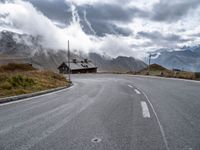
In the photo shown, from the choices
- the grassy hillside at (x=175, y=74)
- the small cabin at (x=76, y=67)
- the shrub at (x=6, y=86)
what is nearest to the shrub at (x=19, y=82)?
the shrub at (x=6, y=86)

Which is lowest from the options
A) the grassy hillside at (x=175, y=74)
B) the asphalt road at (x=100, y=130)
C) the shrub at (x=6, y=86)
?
the asphalt road at (x=100, y=130)

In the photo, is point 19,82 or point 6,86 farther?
point 19,82

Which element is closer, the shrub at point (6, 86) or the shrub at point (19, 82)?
the shrub at point (6, 86)

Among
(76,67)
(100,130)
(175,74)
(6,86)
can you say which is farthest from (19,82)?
(76,67)

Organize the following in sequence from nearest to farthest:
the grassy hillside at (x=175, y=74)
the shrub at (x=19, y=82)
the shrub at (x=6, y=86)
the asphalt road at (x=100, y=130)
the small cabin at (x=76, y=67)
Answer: the asphalt road at (x=100, y=130), the shrub at (x=6, y=86), the shrub at (x=19, y=82), the grassy hillside at (x=175, y=74), the small cabin at (x=76, y=67)

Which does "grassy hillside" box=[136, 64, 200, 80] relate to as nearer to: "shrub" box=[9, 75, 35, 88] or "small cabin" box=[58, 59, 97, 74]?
"shrub" box=[9, 75, 35, 88]

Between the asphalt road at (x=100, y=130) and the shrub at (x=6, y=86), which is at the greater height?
the shrub at (x=6, y=86)

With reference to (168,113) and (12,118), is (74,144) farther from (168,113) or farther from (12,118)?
(168,113)

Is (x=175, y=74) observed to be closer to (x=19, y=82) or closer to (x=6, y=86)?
(x=19, y=82)

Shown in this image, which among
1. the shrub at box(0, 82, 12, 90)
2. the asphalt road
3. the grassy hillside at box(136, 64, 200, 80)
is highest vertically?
the grassy hillside at box(136, 64, 200, 80)

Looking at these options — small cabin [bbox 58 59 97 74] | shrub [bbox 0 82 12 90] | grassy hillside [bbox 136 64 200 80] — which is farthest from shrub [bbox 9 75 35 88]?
small cabin [bbox 58 59 97 74]

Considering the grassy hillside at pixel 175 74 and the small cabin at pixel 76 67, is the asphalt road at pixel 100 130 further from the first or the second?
the small cabin at pixel 76 67

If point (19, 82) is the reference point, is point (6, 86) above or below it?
below

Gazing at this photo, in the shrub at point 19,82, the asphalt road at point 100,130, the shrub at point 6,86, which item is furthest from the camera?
the shrub at point 19,82
